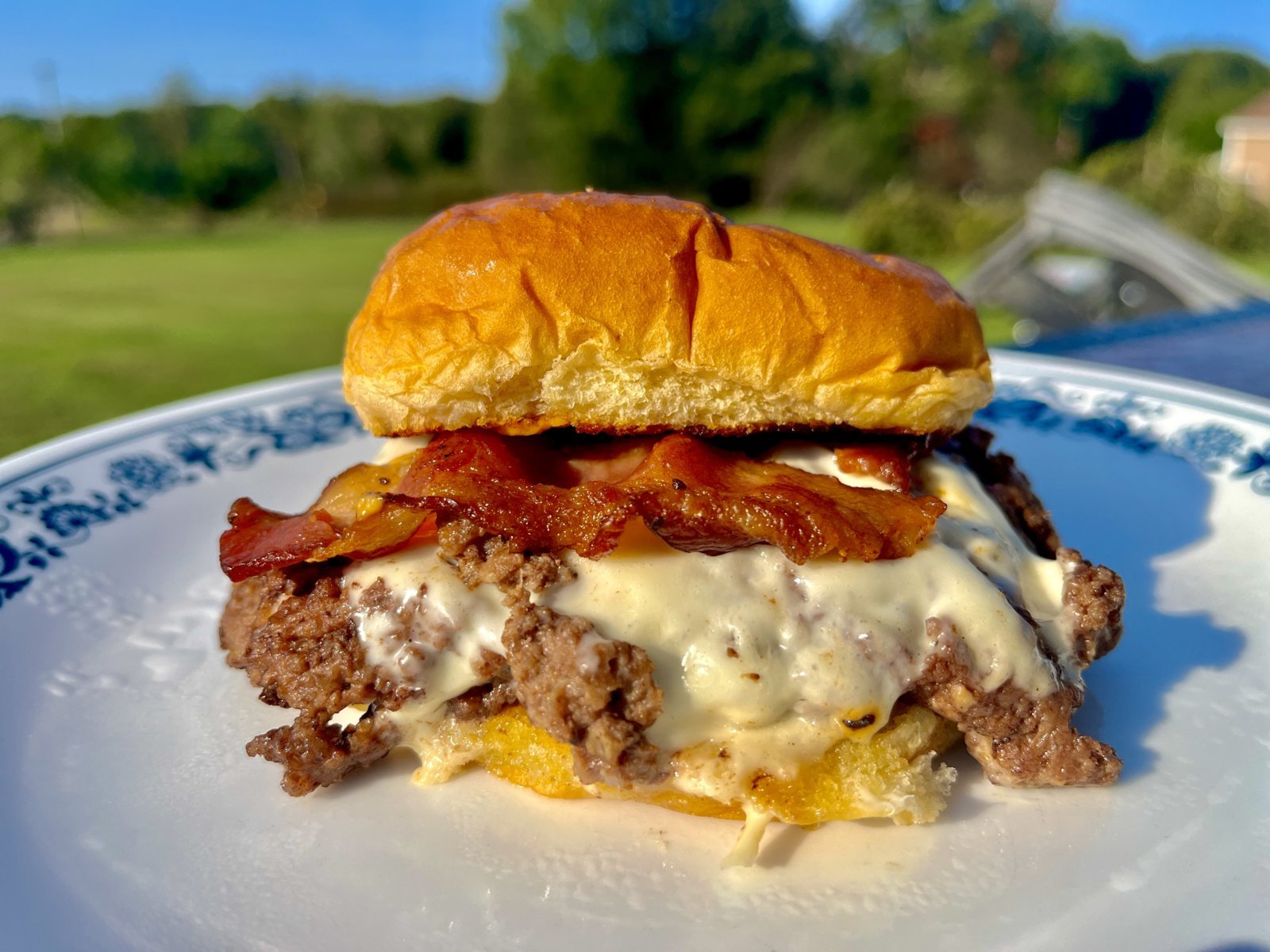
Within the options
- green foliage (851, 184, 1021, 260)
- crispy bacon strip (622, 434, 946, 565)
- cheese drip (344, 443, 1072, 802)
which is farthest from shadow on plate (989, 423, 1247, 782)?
green foliage (851, 184, 1021, 260)

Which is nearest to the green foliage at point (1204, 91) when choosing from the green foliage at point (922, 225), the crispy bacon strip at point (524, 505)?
the green foliage at point (922, 225)

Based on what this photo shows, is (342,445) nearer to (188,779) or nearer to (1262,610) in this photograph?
(188,779)

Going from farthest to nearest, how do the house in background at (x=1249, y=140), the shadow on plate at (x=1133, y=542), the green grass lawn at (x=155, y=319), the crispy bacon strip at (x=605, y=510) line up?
the house in background at (x=1249, y=140)
the green grass lawn at (x=155, y=319)
the shadow on plate at (x=1133, y=542)
the crispy bacon strip at (x=605, y=510)

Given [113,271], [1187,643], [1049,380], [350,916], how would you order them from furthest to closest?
[113,271] → [1049,380] → [1187,643] → [350,916]

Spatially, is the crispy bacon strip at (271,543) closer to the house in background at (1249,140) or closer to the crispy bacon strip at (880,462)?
the crispy bacon strip at (880,462)

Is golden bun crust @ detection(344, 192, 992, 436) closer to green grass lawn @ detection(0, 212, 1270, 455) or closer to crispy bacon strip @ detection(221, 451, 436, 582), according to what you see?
crispy bacon strip @ detection(221, 451, 436, 582)

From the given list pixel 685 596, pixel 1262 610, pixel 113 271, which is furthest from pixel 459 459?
pixel 113 271

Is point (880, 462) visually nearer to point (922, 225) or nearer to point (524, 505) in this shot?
point (524, 505)

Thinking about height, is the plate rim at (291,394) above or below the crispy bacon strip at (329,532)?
below

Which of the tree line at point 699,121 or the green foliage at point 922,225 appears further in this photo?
the tree line at point 699,121
